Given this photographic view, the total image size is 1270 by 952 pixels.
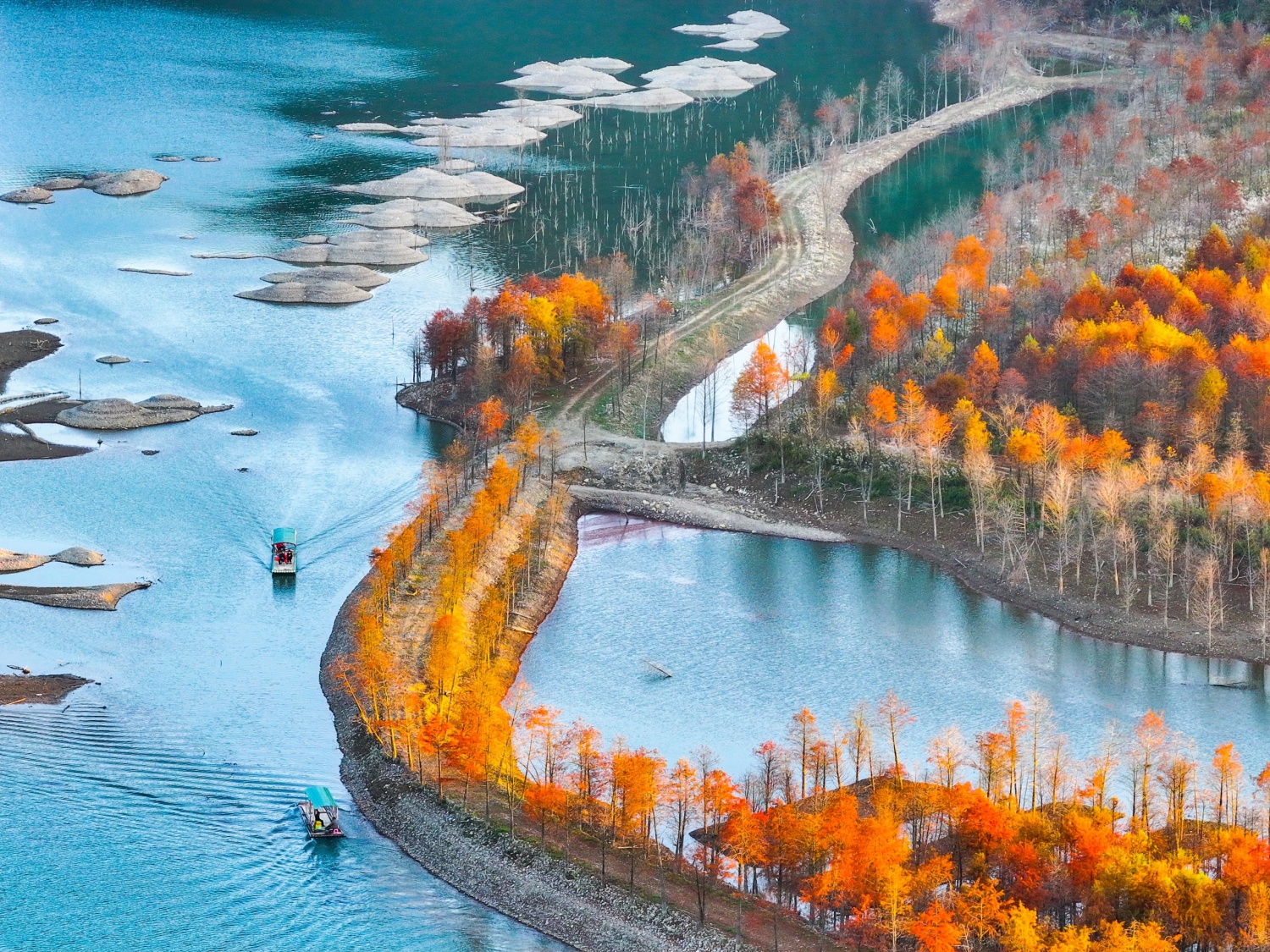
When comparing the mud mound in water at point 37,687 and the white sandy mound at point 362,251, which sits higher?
the white sandy mound at point 362,251

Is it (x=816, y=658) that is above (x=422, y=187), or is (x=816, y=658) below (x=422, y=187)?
below

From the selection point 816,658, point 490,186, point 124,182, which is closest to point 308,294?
point 490,186

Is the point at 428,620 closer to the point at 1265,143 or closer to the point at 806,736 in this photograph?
the point at 806,736

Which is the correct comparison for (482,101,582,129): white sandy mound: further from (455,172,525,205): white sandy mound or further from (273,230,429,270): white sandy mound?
(273,230,429,270): white sandy mound

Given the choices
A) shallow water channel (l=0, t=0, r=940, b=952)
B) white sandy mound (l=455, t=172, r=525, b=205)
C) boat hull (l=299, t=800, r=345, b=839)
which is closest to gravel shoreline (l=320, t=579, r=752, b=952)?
shallow water channel (l=0, t=0, r=940, b=952)

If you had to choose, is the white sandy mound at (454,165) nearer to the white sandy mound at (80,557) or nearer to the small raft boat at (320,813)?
the white sandy mound at (80,557)

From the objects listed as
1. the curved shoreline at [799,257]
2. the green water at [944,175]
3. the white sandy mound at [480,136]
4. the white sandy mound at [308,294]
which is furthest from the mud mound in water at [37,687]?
the white sandy mound at [480,136]

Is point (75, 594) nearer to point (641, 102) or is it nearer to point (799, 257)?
point (799, 257)
